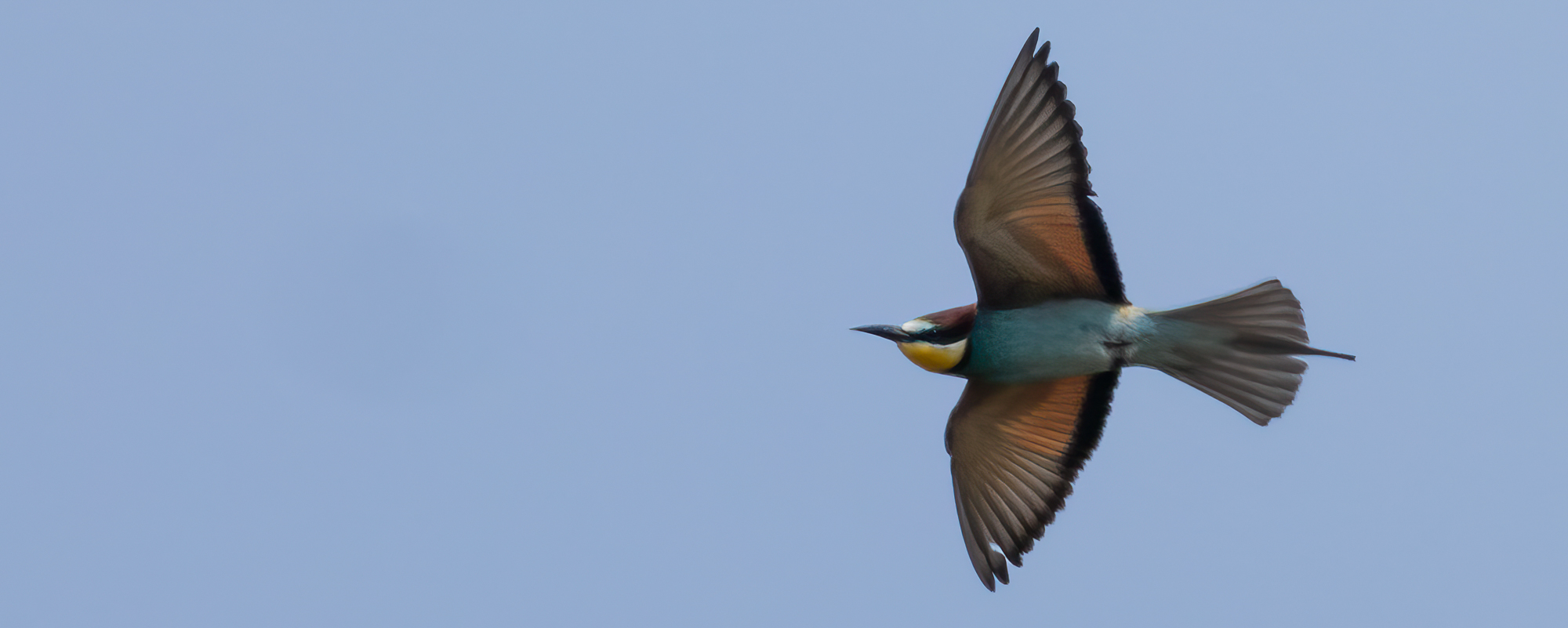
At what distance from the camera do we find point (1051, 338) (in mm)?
3223

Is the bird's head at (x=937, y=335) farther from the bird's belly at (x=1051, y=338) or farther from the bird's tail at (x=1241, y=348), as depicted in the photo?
the bird's tail at (x=1241, y=348)

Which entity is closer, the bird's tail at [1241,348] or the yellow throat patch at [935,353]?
the bird's tail at [1241,348]

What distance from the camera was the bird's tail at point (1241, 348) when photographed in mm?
3096

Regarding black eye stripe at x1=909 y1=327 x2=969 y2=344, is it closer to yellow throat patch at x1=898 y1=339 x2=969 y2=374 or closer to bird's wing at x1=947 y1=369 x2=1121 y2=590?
yellow throat patch at x1=898 y1=339 x2=969 y2=374

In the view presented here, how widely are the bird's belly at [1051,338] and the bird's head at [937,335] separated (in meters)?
0.03

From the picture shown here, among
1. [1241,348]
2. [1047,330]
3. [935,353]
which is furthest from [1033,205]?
[1241,348]

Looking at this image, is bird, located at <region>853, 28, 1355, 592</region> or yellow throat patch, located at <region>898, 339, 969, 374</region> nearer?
bird, located at <region>853, 28, 1355, 592</region>

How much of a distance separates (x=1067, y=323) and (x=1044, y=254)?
0.17 m

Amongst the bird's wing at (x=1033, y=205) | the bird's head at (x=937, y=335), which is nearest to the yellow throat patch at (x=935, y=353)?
the bird's head at (x=937, y=335)

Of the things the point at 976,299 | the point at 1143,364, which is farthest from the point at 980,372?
the point at 1143,364

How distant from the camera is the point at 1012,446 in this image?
354 centimetres

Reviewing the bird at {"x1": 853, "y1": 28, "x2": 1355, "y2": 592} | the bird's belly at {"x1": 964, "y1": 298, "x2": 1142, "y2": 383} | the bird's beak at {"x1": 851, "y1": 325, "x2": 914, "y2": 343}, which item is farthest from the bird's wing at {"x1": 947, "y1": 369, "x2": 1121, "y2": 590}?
the bird's beak at {"x1": 851, "y1": 325, "x2": 914, "y2": 343}

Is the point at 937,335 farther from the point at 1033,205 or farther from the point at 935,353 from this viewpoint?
the point at 1033,205

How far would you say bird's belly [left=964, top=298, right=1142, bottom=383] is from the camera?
3195 millimetres
